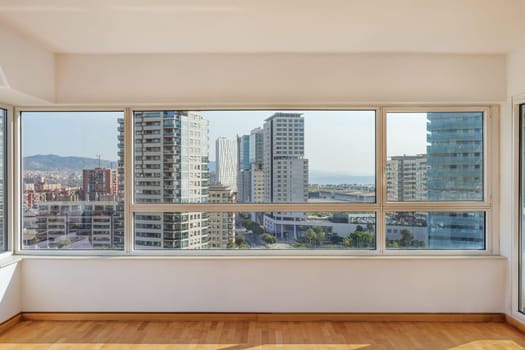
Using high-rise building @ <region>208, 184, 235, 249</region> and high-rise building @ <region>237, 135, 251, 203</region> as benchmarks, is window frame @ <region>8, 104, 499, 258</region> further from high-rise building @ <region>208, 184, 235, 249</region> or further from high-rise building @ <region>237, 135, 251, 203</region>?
high-rise building @ <region>237, 135, 251, 203</region>

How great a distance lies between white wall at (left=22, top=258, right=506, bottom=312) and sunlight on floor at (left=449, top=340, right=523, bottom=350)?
19.9 inches

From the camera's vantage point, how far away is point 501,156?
13.1ft

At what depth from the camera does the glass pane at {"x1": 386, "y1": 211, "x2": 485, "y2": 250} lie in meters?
4.08

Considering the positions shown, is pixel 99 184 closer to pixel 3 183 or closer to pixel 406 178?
pixel 3 183

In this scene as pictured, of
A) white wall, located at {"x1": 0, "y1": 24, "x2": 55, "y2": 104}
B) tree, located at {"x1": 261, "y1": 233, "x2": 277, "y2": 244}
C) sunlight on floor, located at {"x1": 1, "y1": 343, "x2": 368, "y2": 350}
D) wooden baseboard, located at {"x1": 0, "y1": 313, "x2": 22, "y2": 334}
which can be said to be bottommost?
sunlight on floor, located at {"x1": 1, "y1": 343, "x2": 368, "y2": 350}

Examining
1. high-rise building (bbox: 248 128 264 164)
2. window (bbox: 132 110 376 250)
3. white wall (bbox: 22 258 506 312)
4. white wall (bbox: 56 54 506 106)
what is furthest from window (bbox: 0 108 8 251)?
high-rise building (bbox: 248 128 264 164)

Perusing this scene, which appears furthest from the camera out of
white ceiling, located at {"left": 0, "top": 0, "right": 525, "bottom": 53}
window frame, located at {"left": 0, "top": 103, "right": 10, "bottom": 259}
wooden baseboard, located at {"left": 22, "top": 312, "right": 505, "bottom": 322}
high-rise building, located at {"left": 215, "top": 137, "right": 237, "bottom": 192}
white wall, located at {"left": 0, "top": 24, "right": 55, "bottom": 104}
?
high-rise building, located at {"left": 215, "top": 137, "right": 237, "bottom": 192}

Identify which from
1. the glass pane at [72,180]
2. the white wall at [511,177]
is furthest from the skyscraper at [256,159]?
the white wall at [511,177]

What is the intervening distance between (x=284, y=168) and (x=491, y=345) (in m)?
2.45

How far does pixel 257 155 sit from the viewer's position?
4113 millimetres

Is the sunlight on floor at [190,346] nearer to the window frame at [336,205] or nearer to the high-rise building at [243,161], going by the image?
the window frame at [336,205]

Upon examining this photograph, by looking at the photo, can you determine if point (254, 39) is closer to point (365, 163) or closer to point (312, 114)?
point (312, 114)

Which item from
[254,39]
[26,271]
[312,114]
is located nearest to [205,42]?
[254,39]

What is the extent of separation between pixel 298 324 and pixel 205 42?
2835 millimetres
